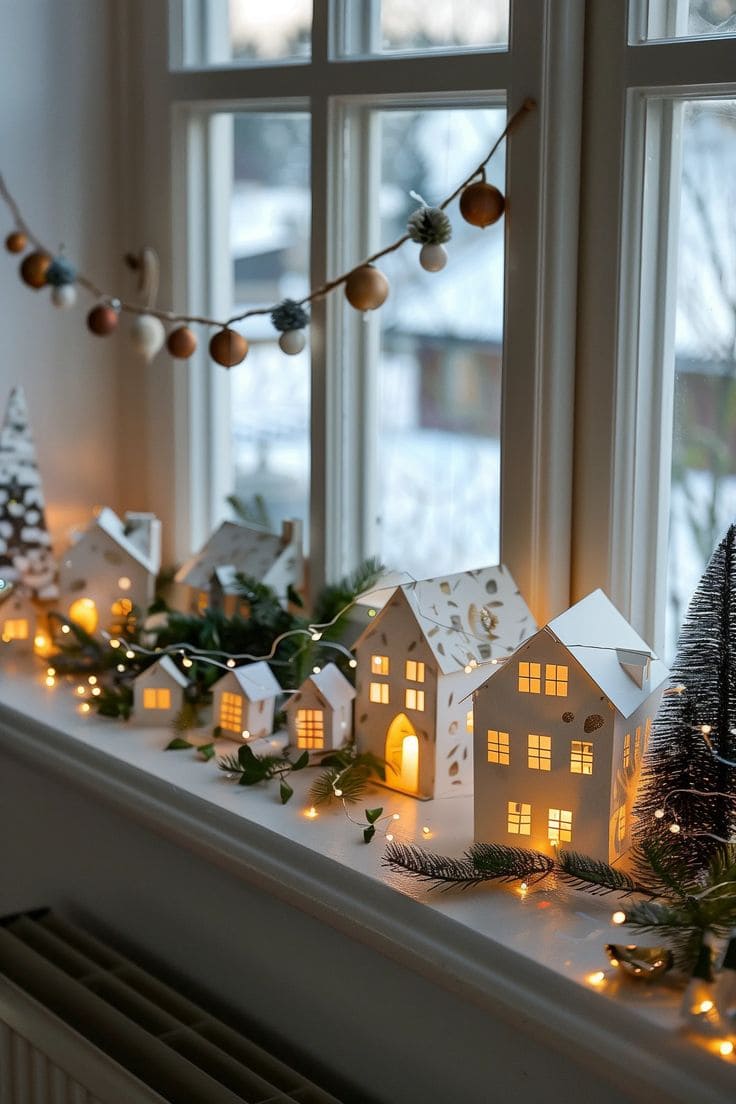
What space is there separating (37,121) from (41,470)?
45cm

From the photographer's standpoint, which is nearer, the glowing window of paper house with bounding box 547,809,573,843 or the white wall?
the glowing window of paper house with bounding box 547,809,573,843

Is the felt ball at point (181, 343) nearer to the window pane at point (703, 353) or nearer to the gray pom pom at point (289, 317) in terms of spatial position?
the gray pom pom at point (289, 317)

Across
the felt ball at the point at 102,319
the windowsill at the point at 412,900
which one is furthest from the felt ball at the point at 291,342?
the windowsill at the point at 412,900

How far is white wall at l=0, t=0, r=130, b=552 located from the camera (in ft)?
5.67

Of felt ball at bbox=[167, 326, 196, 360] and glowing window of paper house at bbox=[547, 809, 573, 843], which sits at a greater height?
felt ball at bbox=[167, 326, 196, 360]

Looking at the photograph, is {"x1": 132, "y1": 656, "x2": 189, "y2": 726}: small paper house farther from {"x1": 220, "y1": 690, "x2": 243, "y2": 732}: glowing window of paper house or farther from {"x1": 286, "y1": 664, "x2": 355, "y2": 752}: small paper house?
{"x1": 286, "y1": 664, "x2": 355, "y2": 752}: small paper house

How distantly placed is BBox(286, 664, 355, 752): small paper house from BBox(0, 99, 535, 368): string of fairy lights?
368mm

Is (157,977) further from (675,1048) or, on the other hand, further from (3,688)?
(675,1048)

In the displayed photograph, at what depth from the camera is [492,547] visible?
1.50 metres

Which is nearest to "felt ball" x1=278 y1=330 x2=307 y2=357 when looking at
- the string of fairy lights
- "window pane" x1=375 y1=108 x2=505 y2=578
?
the string of fairy lights

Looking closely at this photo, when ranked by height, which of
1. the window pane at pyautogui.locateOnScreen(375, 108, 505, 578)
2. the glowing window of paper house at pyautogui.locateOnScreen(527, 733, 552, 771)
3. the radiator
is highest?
the window pane at pyautogui.locateOnScreen(375, 108, 505, 578)

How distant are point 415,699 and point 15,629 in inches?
26.0

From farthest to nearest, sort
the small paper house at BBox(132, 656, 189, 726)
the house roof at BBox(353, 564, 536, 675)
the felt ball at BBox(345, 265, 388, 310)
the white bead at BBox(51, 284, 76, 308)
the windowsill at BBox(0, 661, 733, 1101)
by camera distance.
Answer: the white bead at BBox(51, 284, 76, 308)
the small paper house at BBox(132, 656, 189, 726)
the felt ball at BBox(345, 265, 388, 310)
the house roof at BBox(353, 564, 536, 675)
the windowsill at BBox(0, 661, 733, 1101)

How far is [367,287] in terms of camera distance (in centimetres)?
141
